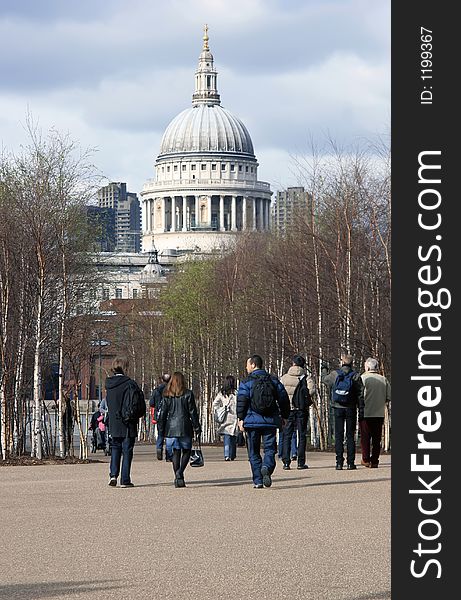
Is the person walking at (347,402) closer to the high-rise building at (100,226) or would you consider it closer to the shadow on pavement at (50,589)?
the high-rise building at (100,226)

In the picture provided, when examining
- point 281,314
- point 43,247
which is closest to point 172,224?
point 281,314

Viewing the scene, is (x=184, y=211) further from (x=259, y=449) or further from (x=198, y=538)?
(x=198, y=538)

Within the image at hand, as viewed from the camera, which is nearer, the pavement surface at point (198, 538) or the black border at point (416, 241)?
the black border at point (416, 241)

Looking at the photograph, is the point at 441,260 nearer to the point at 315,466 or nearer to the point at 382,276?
the point at 315,466

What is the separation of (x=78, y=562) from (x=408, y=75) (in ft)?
23.7

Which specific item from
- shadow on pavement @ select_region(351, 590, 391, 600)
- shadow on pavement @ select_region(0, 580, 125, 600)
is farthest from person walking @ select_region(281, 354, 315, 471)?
shadow on pavement @ select_region(351, 590, 391, 600)

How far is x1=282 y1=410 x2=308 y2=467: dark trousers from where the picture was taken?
25953 mm

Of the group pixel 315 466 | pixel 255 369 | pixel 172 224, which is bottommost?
pixel 315 466

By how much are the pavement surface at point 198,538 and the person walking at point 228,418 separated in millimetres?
7337

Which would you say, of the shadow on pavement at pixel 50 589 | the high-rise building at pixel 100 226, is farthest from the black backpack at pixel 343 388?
the shadow on pavement at pixel 50 589

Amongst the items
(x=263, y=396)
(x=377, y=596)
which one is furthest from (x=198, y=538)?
(x=263, y=396)

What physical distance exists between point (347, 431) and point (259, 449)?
13.6 feet

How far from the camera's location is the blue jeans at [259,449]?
835 inches

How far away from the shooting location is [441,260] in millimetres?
6918
